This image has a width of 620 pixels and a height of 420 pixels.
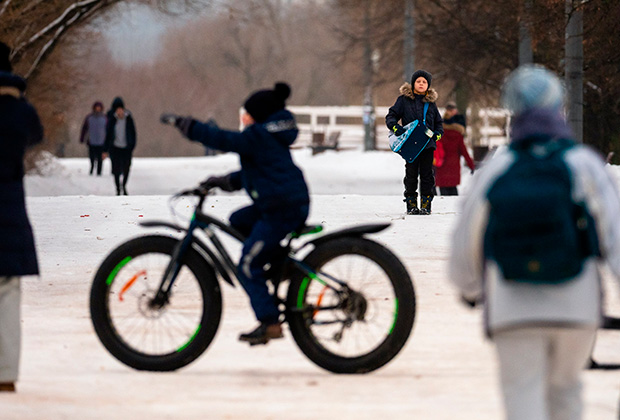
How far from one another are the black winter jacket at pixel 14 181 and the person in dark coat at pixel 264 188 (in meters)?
0.76

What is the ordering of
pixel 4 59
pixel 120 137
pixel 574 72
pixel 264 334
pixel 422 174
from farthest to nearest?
pixel 120 137, pixel 574 72, pixel 422 174, pixel 264 334, pixel 4 59

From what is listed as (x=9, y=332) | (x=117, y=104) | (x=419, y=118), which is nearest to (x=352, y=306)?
(x=9, y=332)

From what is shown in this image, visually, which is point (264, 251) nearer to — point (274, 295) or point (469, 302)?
point (274, 295)

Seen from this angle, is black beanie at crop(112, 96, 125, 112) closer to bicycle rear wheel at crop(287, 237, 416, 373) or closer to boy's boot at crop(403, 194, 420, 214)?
boy's boot at crop(403, 194, 420, 214)

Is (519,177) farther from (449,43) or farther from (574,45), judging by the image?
(449,43)

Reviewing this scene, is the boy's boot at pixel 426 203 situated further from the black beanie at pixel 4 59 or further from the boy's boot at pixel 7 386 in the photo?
the boy's boot at pixel 7 386

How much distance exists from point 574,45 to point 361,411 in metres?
15.3

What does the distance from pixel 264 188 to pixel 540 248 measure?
2.64m

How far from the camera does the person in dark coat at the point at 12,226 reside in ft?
20.6

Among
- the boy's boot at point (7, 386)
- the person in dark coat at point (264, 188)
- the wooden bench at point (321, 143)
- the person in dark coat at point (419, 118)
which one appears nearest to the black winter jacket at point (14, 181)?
the boy's boot at point (7, 386)

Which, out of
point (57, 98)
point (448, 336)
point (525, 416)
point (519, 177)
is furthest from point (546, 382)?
point (57, 98)

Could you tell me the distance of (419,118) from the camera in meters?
15.1

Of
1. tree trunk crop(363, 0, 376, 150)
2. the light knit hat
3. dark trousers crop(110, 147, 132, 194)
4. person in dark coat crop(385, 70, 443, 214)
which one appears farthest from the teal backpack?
tree trunk crop(363, 0, 376, 150)

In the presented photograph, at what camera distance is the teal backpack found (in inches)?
167
